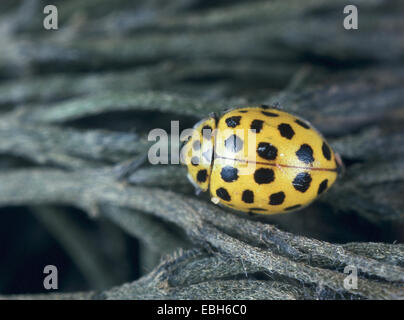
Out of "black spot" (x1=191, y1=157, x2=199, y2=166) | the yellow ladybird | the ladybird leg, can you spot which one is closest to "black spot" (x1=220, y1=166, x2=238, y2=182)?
the yellow ladybird

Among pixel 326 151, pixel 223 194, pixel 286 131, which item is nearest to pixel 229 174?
pixel 223 194

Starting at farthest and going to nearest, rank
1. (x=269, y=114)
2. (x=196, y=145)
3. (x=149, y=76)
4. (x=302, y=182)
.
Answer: (x=149, y=76) < (x=196, y=145) < (x=269, y=114) < (x=302, y=182)

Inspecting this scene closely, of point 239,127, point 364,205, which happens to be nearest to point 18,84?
point 239,127

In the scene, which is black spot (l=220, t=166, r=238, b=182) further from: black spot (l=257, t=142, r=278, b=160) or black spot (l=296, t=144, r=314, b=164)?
black spot (l=296, t=144, r=314, b=164)

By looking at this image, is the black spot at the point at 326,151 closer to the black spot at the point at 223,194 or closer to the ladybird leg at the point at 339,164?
the ladybird leg at the point at 339,164

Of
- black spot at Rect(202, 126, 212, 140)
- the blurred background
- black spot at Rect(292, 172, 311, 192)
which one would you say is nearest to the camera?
black spot at Rect(292, 172, 311, 192)

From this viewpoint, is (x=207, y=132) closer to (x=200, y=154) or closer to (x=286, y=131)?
(x=200, y=154)
